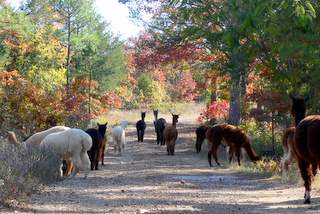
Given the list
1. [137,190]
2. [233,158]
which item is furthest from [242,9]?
[233,158]

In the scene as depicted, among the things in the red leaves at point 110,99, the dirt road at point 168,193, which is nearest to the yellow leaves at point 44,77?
the red leaves at point 110,99

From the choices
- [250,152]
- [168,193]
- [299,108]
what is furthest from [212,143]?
[299,108]

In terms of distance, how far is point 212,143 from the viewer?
22.0 meters

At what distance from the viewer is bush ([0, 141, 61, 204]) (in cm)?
1180

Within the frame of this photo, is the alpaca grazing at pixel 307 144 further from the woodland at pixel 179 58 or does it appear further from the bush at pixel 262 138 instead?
the bush at pixel 262 138

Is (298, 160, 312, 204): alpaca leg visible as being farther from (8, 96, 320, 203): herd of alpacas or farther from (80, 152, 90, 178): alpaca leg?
(80, 152, 90, 178): alpaca leg

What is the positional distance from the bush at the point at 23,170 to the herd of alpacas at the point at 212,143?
75 cm

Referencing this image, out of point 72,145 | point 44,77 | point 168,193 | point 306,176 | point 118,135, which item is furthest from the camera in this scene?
point 44,77

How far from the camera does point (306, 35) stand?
39.6 feet

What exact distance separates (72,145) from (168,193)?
376 centimetres

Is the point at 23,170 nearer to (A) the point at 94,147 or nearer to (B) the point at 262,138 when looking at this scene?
(A) the point at 94,147

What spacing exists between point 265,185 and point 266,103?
5398mm

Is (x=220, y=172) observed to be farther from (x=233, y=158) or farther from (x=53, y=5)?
(x=53, y=5)

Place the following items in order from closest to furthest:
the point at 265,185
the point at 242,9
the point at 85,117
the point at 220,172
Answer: the point at 242,9 < the point at 265,185 < the point at 220,172 < the point at 85,117
